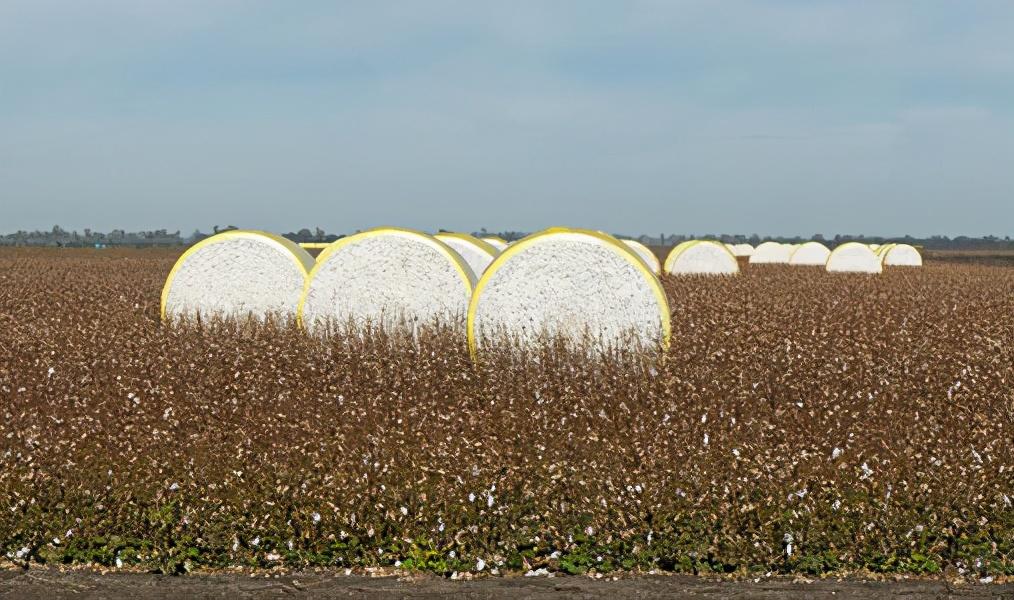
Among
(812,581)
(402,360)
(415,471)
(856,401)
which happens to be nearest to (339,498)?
(415,471)

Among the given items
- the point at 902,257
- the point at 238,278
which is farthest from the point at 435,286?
the point at 902,257

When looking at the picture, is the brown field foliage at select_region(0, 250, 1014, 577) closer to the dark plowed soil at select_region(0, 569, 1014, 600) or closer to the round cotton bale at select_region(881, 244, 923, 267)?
the dark plowed soil at select_region(0, 569, 1014, 600)

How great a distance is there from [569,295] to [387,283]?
2.59 metres

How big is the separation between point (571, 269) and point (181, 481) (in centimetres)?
515

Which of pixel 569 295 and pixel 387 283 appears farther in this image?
pixel 387 283

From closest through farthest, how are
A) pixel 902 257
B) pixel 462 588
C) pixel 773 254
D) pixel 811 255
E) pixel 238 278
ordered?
pixel 462 588 < pixel 238 278 < pixel 902 257 < pixel 811 255 < pixel 773 254

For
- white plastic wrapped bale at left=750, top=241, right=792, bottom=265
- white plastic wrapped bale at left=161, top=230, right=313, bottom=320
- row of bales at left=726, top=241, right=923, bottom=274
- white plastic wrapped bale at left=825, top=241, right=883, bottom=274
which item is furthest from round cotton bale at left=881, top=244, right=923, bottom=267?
white plastic wrapped bale at left=161, top=230, right=313, bottom=320

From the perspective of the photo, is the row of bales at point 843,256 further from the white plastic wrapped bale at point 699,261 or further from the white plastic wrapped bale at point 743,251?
the white plastic wrapped bale at point 743,251

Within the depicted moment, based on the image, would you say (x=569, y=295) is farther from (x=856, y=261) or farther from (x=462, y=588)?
(x=856, y=261)

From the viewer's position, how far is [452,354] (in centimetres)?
1044

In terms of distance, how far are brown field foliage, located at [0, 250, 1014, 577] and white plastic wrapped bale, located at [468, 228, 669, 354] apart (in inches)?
20.7

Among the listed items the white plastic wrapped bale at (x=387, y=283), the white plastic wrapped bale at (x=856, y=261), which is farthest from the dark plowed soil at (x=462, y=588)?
the white plastic wrapped bale at (x=856, y=261)

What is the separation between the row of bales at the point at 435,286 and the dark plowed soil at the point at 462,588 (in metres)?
4.58

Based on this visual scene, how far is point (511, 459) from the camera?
686cm
